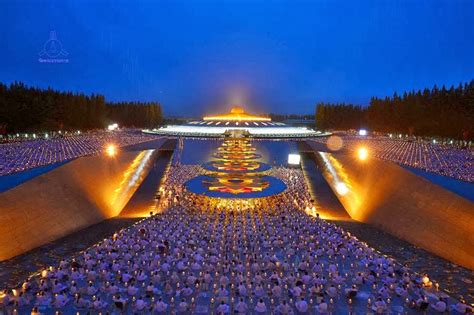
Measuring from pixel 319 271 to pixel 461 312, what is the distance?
15.2 ft

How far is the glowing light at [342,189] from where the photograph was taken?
27.3m

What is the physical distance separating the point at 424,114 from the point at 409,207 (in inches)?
2011

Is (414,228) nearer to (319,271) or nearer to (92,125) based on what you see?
(319,271)

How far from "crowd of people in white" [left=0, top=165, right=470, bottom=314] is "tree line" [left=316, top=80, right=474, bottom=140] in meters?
48.7

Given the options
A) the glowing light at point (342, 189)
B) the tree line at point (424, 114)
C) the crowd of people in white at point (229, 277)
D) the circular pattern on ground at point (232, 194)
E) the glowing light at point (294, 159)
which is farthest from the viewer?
the tree line at point (424, 114)

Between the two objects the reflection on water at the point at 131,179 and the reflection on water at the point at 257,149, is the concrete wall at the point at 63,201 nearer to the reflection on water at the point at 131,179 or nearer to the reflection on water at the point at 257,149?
the reflection on water at the point at 131,179

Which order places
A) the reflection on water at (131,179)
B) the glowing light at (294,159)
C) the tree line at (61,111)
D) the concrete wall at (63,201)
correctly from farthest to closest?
1. the tree line at (61,111)
2. the glowing light at (294,159)
3. the reflection on water at (131,179)
4. the concrete wall at (63,201)

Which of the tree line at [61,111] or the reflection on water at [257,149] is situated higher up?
the tree line at [61,111]

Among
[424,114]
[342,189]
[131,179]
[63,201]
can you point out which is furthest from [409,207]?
[424,114]

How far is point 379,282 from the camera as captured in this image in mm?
12305

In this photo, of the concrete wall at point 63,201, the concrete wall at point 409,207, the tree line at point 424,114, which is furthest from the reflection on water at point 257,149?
the tree line at point 424,114

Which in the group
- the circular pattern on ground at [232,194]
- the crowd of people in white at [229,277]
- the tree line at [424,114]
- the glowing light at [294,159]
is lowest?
the crowd of people in white at [229,277]

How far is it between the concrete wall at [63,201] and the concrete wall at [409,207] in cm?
1806

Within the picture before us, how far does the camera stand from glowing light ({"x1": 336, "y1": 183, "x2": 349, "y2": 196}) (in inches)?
1074
